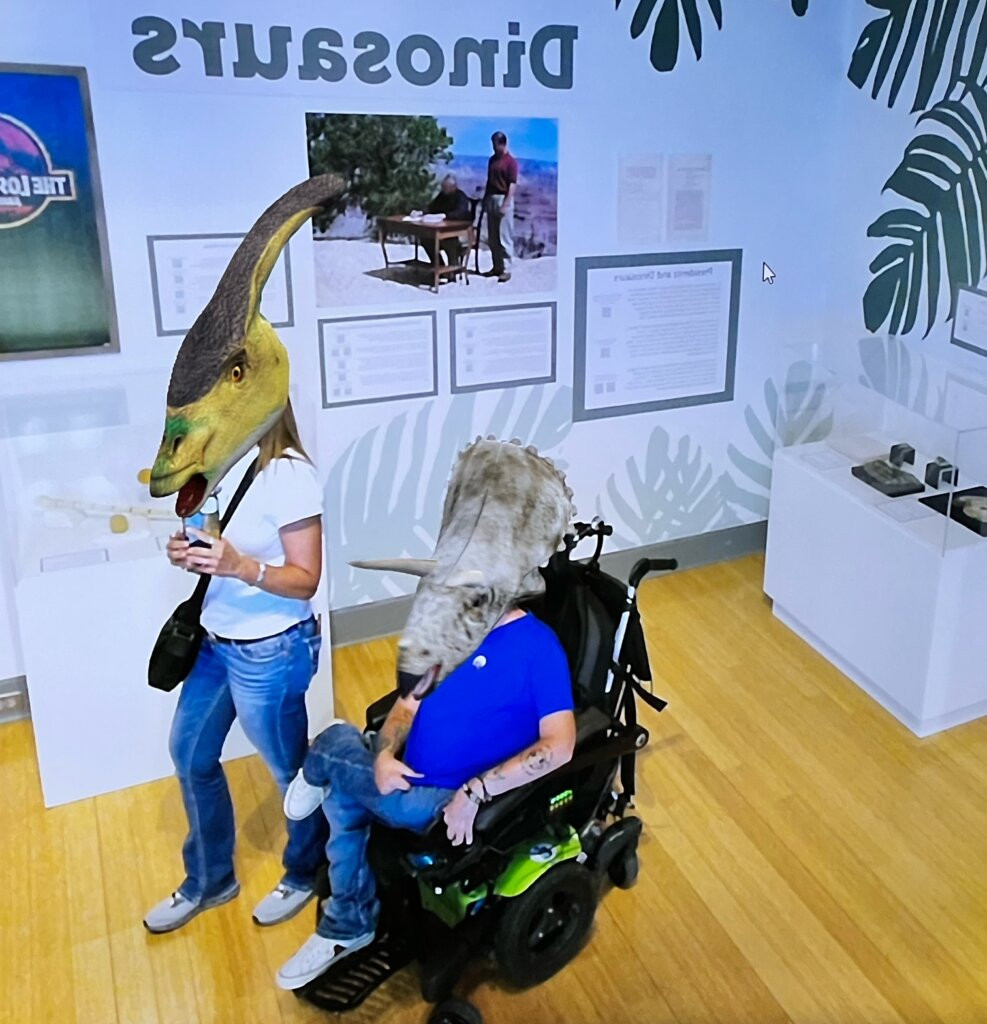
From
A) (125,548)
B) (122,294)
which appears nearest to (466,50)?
(122,294)

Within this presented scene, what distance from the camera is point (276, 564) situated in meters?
2.13

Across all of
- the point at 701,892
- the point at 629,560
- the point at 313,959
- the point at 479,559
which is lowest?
the point at 701,892

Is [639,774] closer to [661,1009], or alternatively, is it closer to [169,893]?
[661,1009]

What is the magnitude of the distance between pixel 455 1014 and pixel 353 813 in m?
0.46

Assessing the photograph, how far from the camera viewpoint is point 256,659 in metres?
2.18

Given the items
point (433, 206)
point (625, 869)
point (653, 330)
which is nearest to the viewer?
point (625, 869)

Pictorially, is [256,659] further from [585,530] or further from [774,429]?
[774,429]

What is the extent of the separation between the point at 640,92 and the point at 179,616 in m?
2.27

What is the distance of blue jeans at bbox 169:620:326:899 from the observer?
2.20 metres

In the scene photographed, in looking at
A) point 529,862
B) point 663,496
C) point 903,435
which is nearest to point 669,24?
point 903,435

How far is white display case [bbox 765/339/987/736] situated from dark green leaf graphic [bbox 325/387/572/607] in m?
0.85

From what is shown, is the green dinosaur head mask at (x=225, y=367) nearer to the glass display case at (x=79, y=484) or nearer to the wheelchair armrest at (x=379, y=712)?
the wheelchair armrest at (x=379, y=712)

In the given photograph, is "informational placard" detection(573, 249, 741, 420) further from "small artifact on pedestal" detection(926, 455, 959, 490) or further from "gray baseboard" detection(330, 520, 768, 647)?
"small artifact on pedestal" detection(926, 455, 959, 490)

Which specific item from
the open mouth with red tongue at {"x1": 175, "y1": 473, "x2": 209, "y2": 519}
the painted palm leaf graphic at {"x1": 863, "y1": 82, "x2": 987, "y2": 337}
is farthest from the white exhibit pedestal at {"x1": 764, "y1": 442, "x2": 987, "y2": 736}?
the open mouth with red tongue at {"x1": 175, "y1": 473, "x2": 209, "y2": 519}
